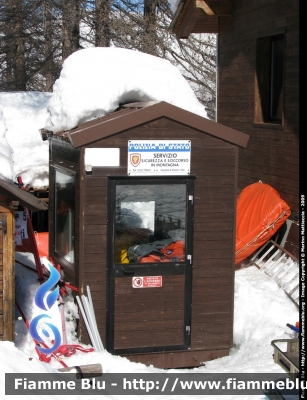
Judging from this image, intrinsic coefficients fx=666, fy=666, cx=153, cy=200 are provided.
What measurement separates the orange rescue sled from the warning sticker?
2.67 meters

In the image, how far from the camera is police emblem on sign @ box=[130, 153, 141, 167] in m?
8.05

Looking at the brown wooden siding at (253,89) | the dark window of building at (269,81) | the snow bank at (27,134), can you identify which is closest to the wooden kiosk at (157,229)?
the brown wooden siding at (253,89)

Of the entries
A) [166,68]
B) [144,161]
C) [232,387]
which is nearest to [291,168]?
[166,68]

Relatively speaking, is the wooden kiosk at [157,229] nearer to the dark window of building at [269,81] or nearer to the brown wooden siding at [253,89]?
the brown wooden siding at [253,89]

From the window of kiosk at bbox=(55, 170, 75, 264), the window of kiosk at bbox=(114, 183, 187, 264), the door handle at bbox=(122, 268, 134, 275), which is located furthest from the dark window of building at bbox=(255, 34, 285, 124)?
the door handle at bbox=(122, 268, 134, 275)

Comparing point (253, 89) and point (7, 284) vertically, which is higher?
point (253, 89)

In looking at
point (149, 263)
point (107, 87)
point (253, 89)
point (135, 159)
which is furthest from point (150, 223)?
point (253, 89)

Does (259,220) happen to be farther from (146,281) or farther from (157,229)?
(146,281)

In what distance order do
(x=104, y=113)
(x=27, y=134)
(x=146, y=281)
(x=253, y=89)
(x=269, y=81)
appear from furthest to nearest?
(x=27, y=134)
(x=253, y=89)
(x=269, y=81)
(x=104, y=113)
(x=146, y=281)

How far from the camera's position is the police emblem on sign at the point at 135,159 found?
8.05 metres

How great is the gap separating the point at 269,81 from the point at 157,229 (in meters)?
4.96

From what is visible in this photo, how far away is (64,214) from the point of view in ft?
30.5

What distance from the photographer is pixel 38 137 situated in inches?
615

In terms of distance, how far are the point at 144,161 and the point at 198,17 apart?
628cm
